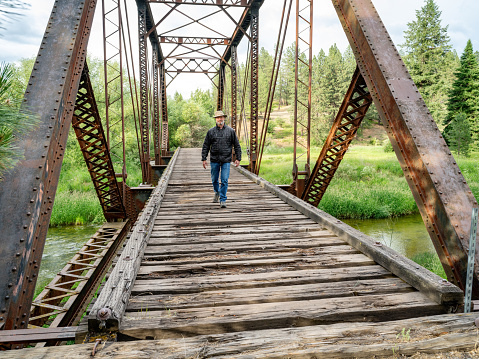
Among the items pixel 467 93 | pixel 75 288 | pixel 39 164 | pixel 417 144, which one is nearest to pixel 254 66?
pixel 75 288

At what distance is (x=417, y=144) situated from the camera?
11.0ft

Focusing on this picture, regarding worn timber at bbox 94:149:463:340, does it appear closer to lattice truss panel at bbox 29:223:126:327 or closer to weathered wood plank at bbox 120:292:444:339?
weathered wood plank at bbox 120:292:444:339

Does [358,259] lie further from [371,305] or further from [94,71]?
[94,71]

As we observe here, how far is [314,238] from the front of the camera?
399 centimetres

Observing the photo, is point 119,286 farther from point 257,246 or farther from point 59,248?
point 59,248

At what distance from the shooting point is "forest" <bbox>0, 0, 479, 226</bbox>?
1362 centimetres

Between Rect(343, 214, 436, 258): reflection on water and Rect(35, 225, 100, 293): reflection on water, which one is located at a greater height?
Rect(343, 214, 436, 258): reflection on water

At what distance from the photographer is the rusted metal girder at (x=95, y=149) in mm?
5765

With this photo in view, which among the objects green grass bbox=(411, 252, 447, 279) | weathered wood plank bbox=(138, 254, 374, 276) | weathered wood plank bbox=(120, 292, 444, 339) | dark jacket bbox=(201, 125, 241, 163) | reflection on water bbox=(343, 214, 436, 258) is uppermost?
dark jacket bbox=(201, 125, 241, 163)

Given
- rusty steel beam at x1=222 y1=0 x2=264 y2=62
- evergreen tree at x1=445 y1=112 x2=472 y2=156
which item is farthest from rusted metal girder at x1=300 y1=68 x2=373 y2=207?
evergreen tree at x1=445 y1=112 x2=472 y2=156

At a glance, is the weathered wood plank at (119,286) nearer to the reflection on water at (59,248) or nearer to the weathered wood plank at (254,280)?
the weathered wood plank at (254,280)

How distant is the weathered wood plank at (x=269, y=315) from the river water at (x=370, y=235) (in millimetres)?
7086

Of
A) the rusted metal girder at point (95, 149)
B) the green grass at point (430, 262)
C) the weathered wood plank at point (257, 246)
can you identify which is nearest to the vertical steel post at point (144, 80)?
the rusted metal girder at point (95, 149)

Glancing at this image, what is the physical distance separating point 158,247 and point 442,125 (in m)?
34.9
